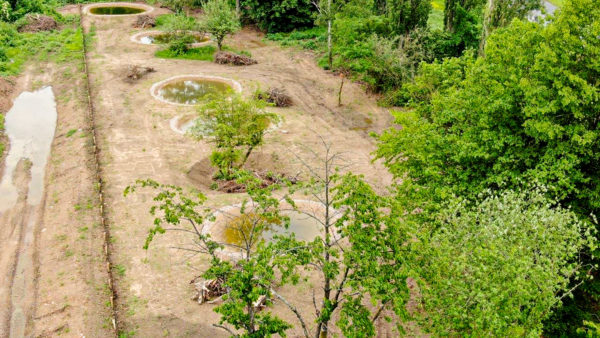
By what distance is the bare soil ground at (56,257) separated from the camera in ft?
47.2

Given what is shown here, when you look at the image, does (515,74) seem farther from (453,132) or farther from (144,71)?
(144,71)

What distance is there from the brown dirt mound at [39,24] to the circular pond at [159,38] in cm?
833

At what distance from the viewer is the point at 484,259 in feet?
29.5

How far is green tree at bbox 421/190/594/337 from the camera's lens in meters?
8.64

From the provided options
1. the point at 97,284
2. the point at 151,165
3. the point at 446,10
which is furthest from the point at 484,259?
the point at 446,10

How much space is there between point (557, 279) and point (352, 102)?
23.2 metres

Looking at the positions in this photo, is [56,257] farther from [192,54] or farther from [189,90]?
[192,54]

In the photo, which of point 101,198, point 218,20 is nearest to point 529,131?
point 101,198

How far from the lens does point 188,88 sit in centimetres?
3275

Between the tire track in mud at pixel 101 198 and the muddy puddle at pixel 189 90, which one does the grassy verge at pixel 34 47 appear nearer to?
the tire track in mud at pixel 101 198

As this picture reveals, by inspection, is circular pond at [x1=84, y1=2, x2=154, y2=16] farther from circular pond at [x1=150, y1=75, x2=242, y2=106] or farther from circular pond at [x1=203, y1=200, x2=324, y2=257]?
circular pond at [x1=203, y1=200, x2=324, y2=257]

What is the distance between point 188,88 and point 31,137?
10.5 meters

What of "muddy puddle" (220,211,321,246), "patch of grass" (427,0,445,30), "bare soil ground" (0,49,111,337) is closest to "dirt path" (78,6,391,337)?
"bare soil ground" (0,49,111,337)

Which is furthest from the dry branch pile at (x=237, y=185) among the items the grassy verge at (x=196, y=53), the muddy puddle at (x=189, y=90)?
the grassy verge at (x=196, y=53)
